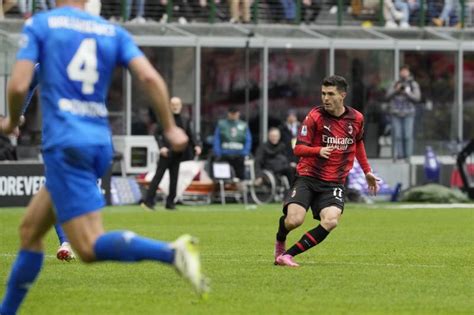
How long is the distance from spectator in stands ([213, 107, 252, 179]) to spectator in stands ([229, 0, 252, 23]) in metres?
5.38

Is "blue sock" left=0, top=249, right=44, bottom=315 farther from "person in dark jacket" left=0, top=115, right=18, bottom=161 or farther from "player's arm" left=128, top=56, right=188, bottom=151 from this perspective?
"person in dark jacket" left=0, top=115, right=18, bottom=161

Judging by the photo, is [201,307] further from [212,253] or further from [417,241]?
[417,241]

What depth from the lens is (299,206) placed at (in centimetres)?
1421

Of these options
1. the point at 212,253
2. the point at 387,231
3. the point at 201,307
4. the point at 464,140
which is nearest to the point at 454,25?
the point at 464,140

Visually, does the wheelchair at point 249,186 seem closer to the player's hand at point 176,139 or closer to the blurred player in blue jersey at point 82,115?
the blurred player in blue jersey at point 82,115

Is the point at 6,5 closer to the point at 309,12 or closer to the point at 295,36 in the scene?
the point at 295,36

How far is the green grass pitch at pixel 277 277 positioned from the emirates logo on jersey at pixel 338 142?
3.88 ft

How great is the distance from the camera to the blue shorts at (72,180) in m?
8.70

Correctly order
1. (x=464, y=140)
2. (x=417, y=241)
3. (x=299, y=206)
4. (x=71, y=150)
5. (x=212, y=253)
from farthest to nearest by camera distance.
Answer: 1. (x=464, y=140)
2. (x=417, y=241)
3. (x=212, y=253)
4. (x=299, y=206)
5. (x=71, y=150)

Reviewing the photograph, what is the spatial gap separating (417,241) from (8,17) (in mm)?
17356

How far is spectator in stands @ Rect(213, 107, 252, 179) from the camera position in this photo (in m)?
31.0

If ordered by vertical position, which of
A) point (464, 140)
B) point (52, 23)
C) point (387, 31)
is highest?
point (52, 23)

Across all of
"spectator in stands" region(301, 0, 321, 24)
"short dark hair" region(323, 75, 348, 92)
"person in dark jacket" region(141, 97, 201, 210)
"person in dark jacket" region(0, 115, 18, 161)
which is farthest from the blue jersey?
"spectator in stands" region(301, 0, 321, 24)

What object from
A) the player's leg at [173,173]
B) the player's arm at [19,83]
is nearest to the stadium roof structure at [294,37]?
the player's leg at [173,173]
